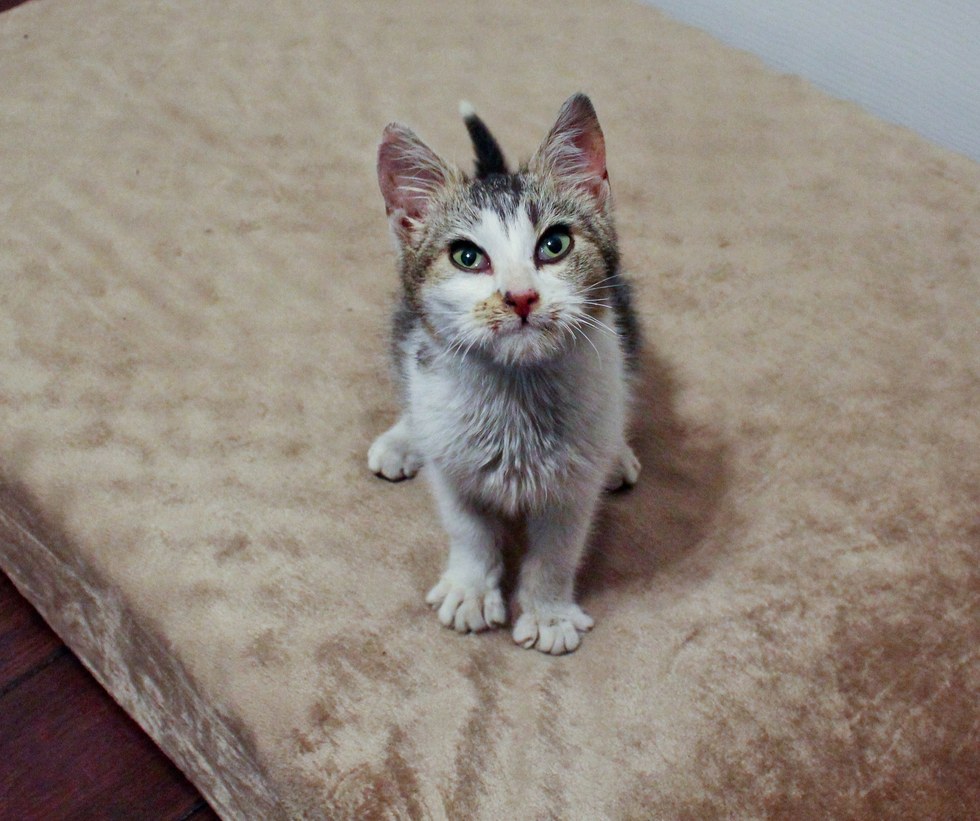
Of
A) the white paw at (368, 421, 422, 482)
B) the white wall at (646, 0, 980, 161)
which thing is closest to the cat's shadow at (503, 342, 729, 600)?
the white paw at (368, 421, 422, 482)

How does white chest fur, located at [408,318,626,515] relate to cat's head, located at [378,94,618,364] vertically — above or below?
below

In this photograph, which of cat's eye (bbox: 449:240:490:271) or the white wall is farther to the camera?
the white wall

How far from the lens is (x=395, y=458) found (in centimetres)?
141

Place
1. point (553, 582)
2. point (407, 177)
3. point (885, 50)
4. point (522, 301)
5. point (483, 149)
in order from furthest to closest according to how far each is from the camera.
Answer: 1. point (885, 50)
2. point (483, 149)
3. point (553, 582)
4. point (407, 177)
5. point (522, 301)

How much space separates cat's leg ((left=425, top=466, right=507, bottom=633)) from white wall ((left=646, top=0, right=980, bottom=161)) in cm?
155

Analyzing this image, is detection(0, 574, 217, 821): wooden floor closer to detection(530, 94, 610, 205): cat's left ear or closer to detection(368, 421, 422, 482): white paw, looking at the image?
detection(368, 421, 422, 482): white paw

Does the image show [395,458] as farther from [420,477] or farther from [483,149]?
[483,149]

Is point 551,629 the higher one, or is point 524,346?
point 524,346

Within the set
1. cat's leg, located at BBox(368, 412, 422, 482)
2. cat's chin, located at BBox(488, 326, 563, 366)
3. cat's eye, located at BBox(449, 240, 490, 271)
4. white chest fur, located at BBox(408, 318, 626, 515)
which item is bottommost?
cat's leg, located at BBox(368, 412, 422, 482)

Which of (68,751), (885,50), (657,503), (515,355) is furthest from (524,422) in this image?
(885,50)

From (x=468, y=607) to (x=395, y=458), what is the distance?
294 mm

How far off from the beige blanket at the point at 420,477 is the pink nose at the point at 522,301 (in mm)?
498

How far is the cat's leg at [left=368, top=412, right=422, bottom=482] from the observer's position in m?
1.41

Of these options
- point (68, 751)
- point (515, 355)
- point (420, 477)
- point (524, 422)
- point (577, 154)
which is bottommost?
point (68, 751)
